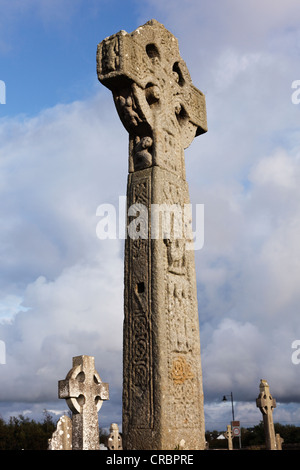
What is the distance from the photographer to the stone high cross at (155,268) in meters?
5.66

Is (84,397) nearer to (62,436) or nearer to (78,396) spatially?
(78,396)

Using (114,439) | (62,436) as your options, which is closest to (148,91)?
(62,436)

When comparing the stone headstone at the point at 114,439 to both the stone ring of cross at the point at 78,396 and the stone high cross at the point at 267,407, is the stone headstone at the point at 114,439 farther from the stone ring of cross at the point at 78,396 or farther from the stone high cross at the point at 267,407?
the stone ring of cross at the point at 78,396

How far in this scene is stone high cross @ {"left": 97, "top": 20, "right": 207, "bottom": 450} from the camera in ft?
18.6

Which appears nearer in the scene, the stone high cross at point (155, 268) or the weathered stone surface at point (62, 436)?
the stone high cross at point (155, 268)

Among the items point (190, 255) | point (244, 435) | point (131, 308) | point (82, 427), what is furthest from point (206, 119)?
point (244, 435)

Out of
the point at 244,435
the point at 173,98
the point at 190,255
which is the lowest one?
the point at 244,435

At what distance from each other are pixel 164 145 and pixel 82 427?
4830mm

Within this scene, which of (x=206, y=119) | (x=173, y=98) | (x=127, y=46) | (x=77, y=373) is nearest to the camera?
(x=127, y=46)

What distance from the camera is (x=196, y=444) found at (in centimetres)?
595

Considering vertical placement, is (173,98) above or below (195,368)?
above

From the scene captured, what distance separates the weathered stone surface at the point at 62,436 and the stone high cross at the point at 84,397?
531 millimetres

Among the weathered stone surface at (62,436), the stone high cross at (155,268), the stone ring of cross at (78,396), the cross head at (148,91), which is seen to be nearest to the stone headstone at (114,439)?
the weathered stone surface at (62,436)
